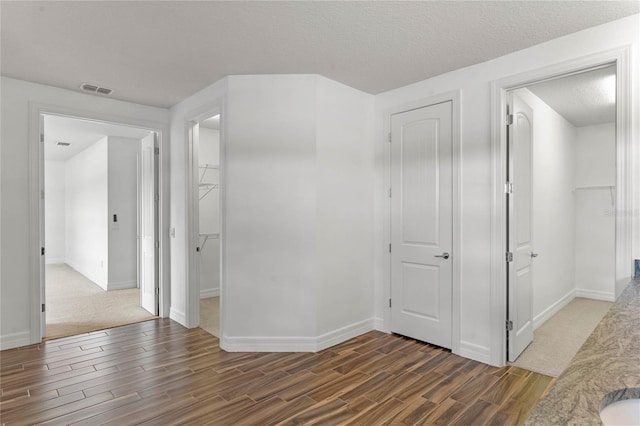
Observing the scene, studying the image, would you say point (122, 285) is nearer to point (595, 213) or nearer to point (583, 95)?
point (583, 95)

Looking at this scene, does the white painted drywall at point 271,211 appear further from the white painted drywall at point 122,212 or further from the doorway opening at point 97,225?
the white painted drywall at point 122,212

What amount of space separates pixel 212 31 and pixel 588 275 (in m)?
5.83

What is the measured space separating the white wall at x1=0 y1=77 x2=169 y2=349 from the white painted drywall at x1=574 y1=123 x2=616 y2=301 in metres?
6.80

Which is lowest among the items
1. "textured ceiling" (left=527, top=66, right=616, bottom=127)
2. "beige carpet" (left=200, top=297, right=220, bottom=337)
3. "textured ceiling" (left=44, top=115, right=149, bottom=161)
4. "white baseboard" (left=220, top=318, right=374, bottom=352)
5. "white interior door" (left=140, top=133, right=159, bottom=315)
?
"beige carpet" (left=200, top=297, right=220, bottom=337)

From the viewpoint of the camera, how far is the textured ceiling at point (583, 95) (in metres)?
3.35

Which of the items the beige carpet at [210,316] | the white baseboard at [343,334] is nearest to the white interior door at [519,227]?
the white baseboard at [343,334]

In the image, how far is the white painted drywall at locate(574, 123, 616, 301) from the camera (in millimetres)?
4988

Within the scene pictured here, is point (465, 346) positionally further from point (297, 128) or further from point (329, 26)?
point (329, 26)

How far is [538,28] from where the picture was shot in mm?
2445

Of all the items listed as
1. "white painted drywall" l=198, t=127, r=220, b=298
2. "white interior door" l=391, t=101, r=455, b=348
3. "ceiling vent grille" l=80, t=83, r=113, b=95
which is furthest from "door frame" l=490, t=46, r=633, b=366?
"white painted drywall" l=198, t=127, r=220, b=298

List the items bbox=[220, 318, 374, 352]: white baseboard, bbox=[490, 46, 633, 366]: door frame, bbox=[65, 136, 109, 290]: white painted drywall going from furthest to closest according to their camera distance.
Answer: bbox=[65, 136, 109, 290]: white painted drywall, bbox=[220, 318, 374, 352]: white baseboard, bbox=[490, 46, 633, 366]: door frame

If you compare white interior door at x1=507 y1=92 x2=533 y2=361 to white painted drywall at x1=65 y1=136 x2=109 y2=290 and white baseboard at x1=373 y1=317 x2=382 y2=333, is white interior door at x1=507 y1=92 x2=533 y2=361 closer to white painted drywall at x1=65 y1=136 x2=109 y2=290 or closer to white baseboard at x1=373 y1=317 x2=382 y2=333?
white baseboard at x1=373 y1=317 x2=382 y2=333

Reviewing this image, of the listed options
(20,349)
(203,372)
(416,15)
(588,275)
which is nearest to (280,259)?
(203,372)

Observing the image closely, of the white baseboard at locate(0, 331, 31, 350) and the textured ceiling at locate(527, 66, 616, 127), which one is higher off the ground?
the textured ceiling at locate(527, 66, 616, 127)
